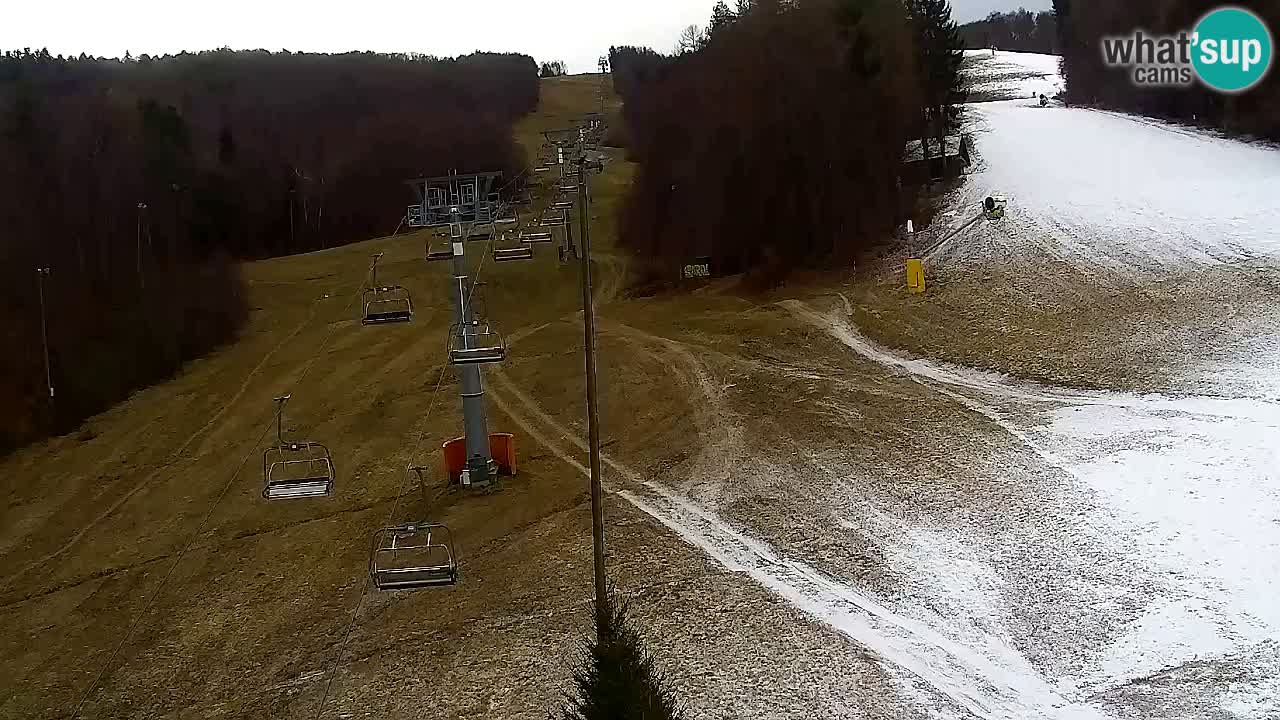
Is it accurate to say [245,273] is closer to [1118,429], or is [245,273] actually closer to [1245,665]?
[1118,429]

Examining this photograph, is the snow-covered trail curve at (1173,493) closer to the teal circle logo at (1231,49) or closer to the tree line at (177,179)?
the teal circle logo at (1231,49)

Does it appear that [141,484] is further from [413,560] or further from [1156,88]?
[1156,88]

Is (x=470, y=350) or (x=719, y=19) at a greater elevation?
(x=719, y=19)

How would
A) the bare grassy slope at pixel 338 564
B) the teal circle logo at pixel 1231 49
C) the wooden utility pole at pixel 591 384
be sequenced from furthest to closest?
1. the teal circle logo at pixel 1231 49
2. the bare grassy slope at pixel 338 564
3. the wooden utility pole at pixel 591 384

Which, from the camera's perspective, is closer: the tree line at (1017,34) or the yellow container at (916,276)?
the yellow container at (916,276)

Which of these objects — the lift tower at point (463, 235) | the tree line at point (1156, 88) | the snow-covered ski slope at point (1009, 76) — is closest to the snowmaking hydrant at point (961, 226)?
the tree line at point (1156, 88)

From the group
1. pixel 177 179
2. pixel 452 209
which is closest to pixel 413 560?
pixel 452 209

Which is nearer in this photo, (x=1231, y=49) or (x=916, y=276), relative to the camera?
(x=916, y=276)
